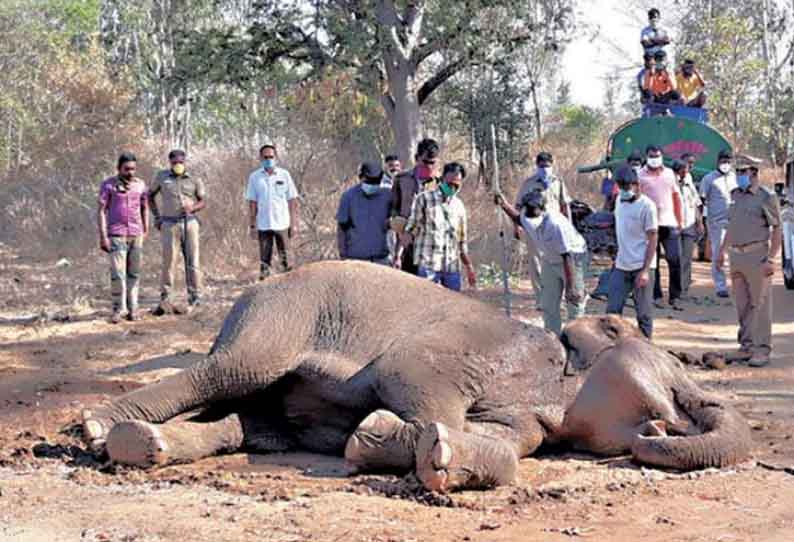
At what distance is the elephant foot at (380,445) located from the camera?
222 inches

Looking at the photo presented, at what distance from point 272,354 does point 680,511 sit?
236 cm

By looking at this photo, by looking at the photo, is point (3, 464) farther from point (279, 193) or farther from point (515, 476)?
point (279, 193)

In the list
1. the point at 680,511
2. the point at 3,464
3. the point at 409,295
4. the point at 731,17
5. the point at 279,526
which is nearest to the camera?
the point at 279,526

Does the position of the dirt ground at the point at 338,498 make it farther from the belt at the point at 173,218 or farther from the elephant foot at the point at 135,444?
the belt at the point at 173,218

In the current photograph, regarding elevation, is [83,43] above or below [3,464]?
above

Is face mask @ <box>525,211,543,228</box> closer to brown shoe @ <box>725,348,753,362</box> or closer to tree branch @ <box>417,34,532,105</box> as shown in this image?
brown shoe @ <box>725,348,753,362</box>

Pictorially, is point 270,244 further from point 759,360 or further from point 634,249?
point 759,360

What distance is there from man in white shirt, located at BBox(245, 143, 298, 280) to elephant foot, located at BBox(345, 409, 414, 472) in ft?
24.4

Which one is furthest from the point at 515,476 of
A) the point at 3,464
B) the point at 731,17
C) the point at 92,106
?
the point at 731,17

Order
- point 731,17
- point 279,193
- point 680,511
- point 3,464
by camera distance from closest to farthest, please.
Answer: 1. point 680,511
2. point 3,464
3. point 279,193
4. point 731,17

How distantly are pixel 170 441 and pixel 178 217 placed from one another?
278 inches

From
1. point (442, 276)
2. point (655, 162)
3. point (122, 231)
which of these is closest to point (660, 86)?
point (655, 162)

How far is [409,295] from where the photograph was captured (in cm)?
656

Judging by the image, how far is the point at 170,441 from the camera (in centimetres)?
604
